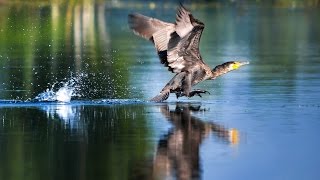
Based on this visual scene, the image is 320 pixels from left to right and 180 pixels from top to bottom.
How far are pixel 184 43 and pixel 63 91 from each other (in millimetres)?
2476

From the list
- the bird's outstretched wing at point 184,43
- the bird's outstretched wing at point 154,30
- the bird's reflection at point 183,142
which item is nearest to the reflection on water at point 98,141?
the bird's reflection at point 183,142

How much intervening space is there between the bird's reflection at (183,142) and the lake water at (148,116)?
0.01m

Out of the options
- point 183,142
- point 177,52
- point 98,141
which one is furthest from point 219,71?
point 98,141

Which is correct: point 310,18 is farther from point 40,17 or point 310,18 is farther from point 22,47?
point 22,47

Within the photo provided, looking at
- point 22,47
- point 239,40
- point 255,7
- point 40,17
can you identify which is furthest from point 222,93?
point 255,7

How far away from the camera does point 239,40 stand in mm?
34094

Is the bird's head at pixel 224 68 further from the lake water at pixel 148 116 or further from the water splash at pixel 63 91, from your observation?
the water splash at pixel 63 91

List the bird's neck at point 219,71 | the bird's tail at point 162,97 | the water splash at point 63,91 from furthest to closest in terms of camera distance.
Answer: the water splash at point 63,91, the bird's neck at point 219,71, the bird's tail at point 162,97

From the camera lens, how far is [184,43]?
56.5 ft

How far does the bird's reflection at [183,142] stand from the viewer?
11867 mm

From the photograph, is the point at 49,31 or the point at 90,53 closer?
the point at 90,53

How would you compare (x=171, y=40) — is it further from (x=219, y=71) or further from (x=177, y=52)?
(x=219, y=71)

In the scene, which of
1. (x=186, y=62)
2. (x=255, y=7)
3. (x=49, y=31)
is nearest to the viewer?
(x=186, y=62)

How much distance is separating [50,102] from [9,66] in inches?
256
